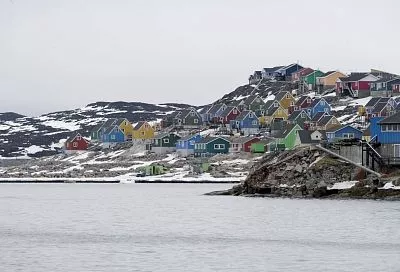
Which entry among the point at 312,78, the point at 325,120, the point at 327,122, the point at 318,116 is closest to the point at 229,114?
the point at 312,78

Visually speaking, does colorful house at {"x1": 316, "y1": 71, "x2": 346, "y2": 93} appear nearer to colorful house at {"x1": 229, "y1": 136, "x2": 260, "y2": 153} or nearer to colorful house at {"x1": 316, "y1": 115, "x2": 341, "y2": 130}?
colorful house at {"x1": 316, "y1": 115, "x2": 341, "y2": 130}

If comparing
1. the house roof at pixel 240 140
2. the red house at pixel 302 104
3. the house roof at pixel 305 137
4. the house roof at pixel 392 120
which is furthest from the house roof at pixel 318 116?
the house roof at pixel 392 120

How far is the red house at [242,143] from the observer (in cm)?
14888

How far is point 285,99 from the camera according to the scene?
584ft

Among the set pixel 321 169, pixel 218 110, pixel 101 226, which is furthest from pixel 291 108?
pixel 101 226

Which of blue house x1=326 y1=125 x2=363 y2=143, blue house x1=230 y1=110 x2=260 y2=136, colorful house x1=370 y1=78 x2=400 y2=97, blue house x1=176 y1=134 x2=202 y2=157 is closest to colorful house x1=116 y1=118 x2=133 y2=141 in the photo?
blue house x1=230 y1=110 x2=260 y2=136

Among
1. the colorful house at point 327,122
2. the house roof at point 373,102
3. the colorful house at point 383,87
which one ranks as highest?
the colorful house at point 383,87

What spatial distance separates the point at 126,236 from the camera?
54.8 m

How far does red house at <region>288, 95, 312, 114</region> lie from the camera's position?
171750mm

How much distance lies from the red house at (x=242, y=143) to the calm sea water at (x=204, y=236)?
60.5m

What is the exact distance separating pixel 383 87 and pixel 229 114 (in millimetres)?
27614

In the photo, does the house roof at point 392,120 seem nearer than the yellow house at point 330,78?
Yes

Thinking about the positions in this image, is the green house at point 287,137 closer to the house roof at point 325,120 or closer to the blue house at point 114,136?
the house roof at point 325,120

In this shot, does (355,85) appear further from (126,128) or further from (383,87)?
(126,128)
